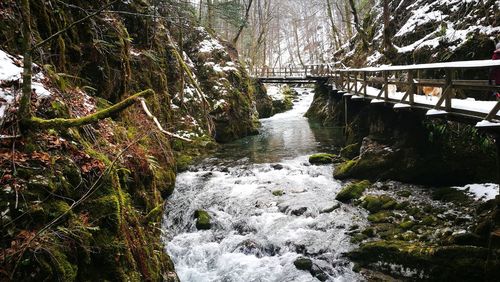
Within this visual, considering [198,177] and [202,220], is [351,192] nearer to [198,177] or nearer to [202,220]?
[202,220]

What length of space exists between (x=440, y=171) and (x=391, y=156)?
1.62m

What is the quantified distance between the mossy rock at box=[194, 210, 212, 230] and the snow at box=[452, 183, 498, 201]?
21.8 feet

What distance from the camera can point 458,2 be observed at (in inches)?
547

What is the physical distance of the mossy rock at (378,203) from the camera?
30.5ft

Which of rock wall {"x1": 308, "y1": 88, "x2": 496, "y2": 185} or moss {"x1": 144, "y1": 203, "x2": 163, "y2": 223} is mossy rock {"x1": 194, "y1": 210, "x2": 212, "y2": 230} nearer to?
moss {"x1": 144, "y1": 203, "x2": 163, "y2": 223}

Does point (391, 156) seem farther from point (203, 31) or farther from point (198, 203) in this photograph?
point (203, 31)

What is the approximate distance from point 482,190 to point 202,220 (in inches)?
280

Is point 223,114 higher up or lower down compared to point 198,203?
higher up

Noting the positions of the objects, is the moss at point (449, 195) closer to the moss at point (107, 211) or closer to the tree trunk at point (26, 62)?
the moss at point (107, 211)

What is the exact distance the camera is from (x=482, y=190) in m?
8.80

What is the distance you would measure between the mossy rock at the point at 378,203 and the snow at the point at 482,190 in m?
1.82

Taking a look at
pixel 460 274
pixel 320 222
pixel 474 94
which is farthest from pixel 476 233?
pixel 474 94

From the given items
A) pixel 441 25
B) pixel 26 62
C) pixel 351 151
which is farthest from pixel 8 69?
pixel 441 25

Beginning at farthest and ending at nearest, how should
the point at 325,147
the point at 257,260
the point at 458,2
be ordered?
the point at 325,147 → the point at 458,2 → the point at 257,260
